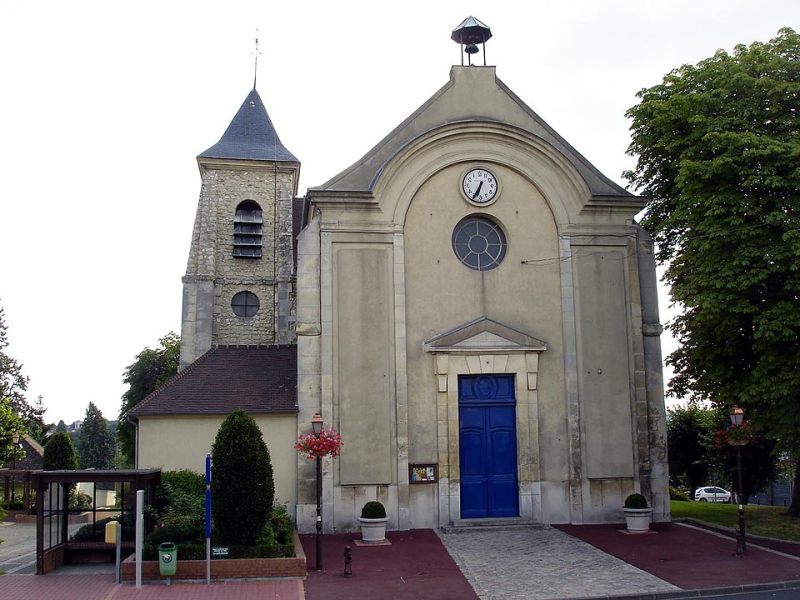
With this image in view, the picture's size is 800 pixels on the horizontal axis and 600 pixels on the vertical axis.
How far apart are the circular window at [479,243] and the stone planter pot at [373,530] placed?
7101mm

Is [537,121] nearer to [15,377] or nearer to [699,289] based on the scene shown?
[699,289]

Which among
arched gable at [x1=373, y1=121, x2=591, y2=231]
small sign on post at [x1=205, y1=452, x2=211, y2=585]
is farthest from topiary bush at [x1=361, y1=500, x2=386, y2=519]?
arched gable at [x1=373, y1=121, x2=591, y2=231]

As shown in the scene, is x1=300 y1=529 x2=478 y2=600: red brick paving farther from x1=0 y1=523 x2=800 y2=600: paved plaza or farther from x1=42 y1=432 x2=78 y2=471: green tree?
x1=42 y1=432 x2=78 y2=471: green tree

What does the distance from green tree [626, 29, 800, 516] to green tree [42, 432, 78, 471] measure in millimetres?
20138

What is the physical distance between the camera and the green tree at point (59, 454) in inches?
1026

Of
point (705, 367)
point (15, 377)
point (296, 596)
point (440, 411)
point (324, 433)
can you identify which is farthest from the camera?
point (15, 377)

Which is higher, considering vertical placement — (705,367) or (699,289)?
(699,289)

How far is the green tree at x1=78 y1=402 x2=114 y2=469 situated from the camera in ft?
255

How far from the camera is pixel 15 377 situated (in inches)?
1877

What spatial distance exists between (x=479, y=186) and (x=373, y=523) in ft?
30.4

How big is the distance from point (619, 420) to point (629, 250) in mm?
4624

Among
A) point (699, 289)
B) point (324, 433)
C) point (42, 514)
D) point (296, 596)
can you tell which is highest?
point (699, 289)

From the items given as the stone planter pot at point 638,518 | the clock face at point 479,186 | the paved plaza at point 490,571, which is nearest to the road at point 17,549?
the paved plaza at point 490,571

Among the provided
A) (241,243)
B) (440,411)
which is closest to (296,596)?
(440,411)
